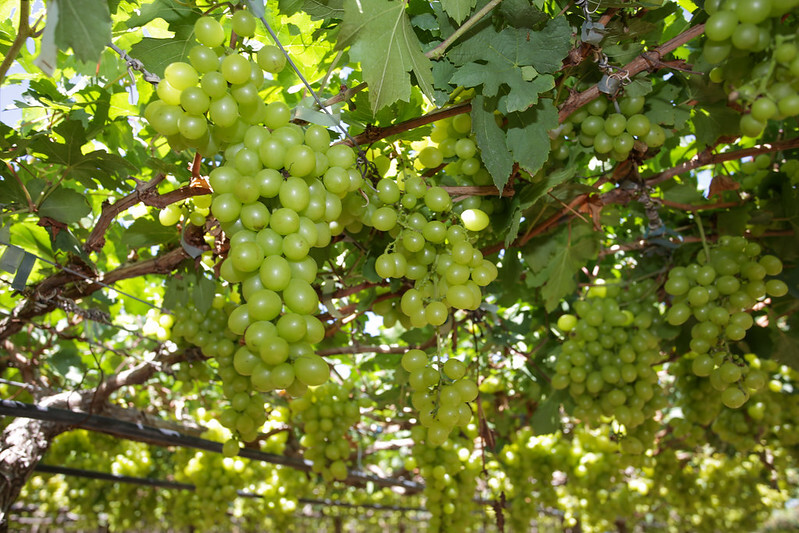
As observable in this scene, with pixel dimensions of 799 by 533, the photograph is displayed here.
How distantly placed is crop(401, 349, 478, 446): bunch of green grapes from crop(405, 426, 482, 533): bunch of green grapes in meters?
1.72

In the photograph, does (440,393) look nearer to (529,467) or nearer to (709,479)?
(529,467)

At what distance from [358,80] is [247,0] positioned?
78 cm

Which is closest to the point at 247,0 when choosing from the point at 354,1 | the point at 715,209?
the point at 354,1

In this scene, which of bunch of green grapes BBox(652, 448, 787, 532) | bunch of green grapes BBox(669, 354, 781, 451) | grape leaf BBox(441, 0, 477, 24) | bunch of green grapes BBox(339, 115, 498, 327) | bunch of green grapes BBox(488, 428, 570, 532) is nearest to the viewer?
grape leaf BBox(441, 0, 477, 24)

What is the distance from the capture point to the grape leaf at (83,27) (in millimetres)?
634

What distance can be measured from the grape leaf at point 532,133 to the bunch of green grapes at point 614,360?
3.45 ft

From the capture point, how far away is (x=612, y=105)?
3.98ft

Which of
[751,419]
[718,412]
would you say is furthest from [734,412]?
[718,412]

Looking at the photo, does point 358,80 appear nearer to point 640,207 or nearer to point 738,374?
point 640,207

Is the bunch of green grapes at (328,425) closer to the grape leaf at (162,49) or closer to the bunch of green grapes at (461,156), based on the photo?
the bunch of green grapes at (461,156)

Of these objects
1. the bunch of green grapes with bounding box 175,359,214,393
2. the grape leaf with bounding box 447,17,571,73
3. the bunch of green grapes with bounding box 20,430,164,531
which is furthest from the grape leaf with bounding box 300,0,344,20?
the bunch of green grapes with bounding box 20,430,164,531

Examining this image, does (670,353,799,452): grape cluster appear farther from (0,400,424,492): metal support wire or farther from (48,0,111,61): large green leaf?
(48,0,111,61): large green leaf

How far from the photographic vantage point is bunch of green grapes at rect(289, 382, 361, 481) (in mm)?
2410

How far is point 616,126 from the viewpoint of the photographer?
3.78 feet
